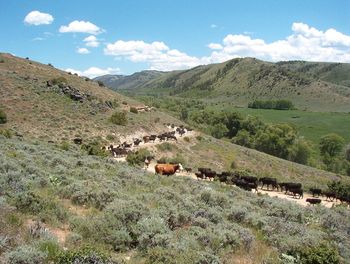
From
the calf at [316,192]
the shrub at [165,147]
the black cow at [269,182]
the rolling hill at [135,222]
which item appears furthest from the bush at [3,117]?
the calf at [316,192]

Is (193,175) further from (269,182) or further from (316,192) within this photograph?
(316,192)

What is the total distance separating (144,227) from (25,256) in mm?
3528

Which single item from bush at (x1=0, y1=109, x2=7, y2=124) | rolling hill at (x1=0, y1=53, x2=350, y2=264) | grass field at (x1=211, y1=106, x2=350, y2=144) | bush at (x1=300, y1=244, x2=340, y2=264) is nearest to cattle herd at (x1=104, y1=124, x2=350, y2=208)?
rolling hill at (x1=0, y1=53, x2=350, y2=264)

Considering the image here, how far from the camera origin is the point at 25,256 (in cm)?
727

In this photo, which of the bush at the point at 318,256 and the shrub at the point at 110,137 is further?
the shrub at the point at 110,137

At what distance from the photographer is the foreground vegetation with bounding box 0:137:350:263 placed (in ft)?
28.2

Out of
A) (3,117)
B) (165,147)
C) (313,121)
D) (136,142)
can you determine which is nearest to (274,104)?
(313,121)

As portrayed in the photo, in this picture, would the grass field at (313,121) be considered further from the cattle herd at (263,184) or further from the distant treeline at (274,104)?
the cattle herd at (263,184)

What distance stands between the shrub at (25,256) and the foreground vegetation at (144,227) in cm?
2

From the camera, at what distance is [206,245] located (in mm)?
10156

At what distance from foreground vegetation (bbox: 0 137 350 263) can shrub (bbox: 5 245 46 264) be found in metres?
0.02

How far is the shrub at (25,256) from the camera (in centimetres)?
721

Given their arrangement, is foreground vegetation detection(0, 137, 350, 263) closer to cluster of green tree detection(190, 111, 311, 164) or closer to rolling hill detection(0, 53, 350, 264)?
rolling hill detection(0, 53, 350, 264)

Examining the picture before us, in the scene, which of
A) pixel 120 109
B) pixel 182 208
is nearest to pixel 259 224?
pixel 182 208
